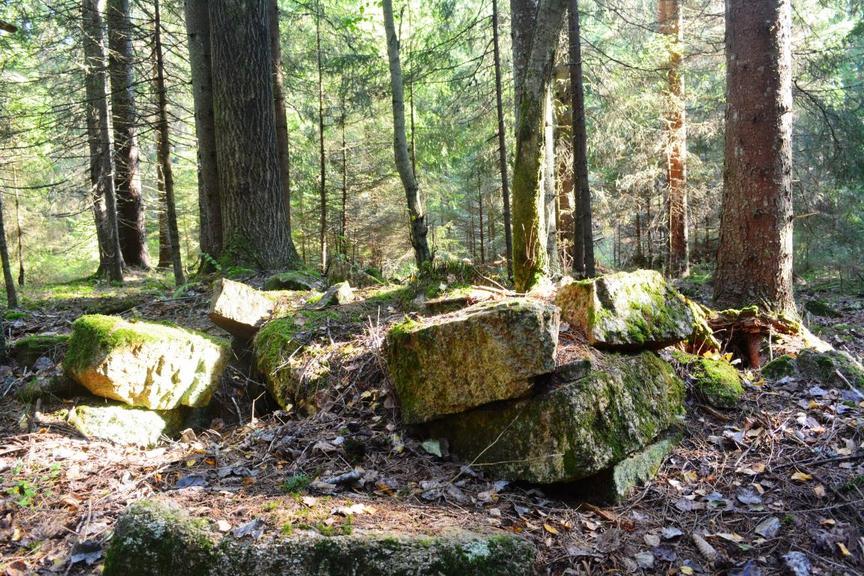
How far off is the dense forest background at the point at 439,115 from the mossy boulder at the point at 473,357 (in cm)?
556

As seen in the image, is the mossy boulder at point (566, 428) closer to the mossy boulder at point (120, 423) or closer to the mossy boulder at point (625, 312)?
the mossy boulder at point (625, 312)

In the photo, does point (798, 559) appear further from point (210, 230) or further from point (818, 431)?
point (210, 230)

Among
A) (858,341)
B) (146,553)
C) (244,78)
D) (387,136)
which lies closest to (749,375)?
(858,341)

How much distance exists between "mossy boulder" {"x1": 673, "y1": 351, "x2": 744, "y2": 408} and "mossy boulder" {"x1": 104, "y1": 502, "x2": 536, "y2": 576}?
240cm

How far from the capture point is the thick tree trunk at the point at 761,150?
206 inches

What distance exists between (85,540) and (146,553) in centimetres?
61

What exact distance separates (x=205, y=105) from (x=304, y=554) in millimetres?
7004

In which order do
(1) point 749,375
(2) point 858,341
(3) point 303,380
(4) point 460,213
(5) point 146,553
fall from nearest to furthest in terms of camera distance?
1. (5) point 146,553
2. (3) point 303,380
3. (1) point 749,375
4. (2) point 858,341
5. (4) point 460,213

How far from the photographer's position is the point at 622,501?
9.67 ft

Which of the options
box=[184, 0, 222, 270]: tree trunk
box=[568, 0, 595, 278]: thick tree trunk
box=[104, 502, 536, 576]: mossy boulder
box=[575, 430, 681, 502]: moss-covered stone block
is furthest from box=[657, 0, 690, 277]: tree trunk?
box=[104, 502, 536, 576]: mossy boulder

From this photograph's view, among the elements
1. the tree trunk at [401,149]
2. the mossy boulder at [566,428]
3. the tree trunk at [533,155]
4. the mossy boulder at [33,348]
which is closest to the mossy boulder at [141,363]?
the mossy boulder at [33,348]

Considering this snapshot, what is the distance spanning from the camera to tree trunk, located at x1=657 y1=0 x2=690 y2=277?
1216 cm

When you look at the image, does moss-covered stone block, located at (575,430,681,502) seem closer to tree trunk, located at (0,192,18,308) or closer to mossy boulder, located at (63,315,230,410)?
mossy boulder, located at (63,315,230,410)

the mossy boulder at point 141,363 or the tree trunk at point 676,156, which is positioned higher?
the tree trunk at point 676,156
